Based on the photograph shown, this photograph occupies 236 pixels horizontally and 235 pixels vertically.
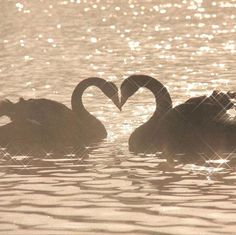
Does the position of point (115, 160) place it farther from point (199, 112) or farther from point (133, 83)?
point (133, 83)

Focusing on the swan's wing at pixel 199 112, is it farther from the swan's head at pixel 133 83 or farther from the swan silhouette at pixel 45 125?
the swan silhouette at pixel 45 125

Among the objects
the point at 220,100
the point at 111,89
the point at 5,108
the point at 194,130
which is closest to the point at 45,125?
the point at 5,108

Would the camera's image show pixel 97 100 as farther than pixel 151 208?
Yes

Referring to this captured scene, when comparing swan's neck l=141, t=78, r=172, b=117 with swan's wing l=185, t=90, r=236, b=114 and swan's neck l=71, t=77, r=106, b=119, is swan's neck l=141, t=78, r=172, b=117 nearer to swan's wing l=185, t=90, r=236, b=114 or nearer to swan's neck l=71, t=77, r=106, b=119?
swan's wing l=185, t=90, r=236, b=114

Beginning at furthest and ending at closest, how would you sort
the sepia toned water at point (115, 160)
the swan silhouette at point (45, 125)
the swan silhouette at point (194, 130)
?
the swan silhouette at point (45, 125)
the swan silhouette at point (194, 130)
the sepia toned water at point (115, 160)

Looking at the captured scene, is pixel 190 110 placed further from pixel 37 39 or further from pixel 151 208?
pixel 37 39

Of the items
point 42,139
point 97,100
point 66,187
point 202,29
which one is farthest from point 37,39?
point 66,187

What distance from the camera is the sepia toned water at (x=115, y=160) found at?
13172 millimetres

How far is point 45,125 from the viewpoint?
66.7ft

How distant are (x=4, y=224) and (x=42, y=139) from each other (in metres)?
7.16

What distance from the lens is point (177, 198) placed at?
14414 mm

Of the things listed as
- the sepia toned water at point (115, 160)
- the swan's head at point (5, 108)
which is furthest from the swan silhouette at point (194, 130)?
the swan's head at point (5, 108)

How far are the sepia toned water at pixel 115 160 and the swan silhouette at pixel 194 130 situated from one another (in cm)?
43

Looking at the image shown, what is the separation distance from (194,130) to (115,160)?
60.1 inches
